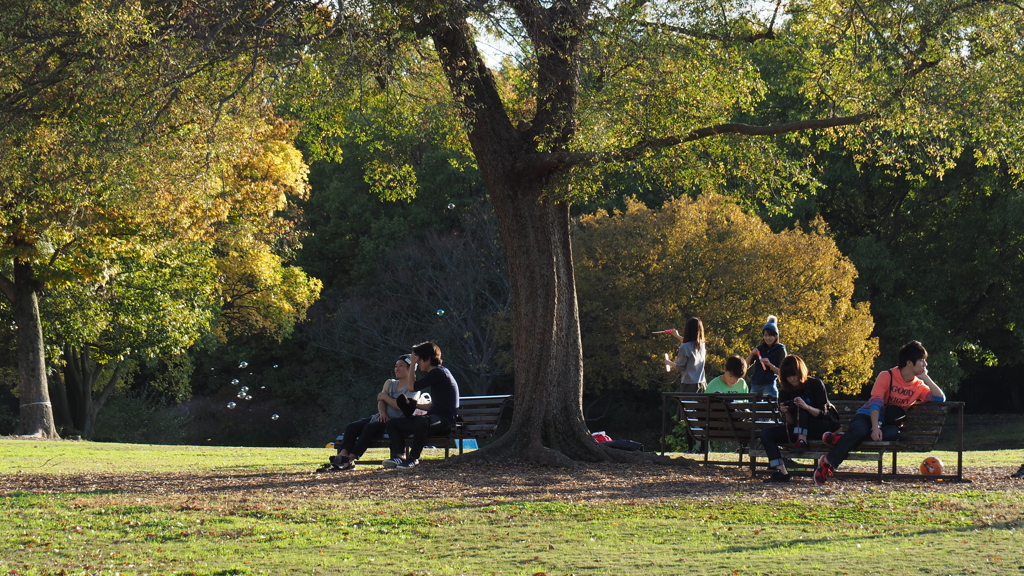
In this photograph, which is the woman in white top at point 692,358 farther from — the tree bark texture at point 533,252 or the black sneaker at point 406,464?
the black sneaker at point 406,464

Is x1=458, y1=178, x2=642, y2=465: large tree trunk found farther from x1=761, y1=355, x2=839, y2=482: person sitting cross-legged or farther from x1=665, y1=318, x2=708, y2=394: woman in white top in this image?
x1=761, y1=355, x2=839, y2=482: person sitting cross-legged

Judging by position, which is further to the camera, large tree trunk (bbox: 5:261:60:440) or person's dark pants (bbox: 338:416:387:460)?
large tree trunk (bbox: 5:261:60:440)

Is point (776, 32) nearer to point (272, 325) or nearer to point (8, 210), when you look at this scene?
point (8, 210)

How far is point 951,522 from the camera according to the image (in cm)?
779

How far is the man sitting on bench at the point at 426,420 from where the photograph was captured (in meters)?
11.9

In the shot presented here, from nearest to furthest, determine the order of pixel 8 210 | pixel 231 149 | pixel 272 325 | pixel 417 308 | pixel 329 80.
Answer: pixel 329 80, pixel 231 149, pixel 8 210, pixel 272 325, pixel 417 308

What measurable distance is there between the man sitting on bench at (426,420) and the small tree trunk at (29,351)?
15040 mm

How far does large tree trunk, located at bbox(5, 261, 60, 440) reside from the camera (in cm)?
2402

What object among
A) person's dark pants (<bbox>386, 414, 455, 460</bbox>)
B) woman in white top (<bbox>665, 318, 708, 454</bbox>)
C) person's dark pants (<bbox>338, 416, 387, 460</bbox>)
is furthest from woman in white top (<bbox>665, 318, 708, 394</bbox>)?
person's dark pants (<bbox>338, 416, 387, 460</bbox>)

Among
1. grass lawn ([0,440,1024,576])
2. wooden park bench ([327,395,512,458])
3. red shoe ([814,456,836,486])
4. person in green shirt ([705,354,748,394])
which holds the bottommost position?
grass lawn ([0,440,1024,576])

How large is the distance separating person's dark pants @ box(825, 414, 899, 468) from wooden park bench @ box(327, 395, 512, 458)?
3726 mm

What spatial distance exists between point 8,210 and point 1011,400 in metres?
37.6

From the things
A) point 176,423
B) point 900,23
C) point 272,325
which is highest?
point 900,23

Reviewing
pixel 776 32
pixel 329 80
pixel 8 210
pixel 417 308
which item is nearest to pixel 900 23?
pixel 776 32
